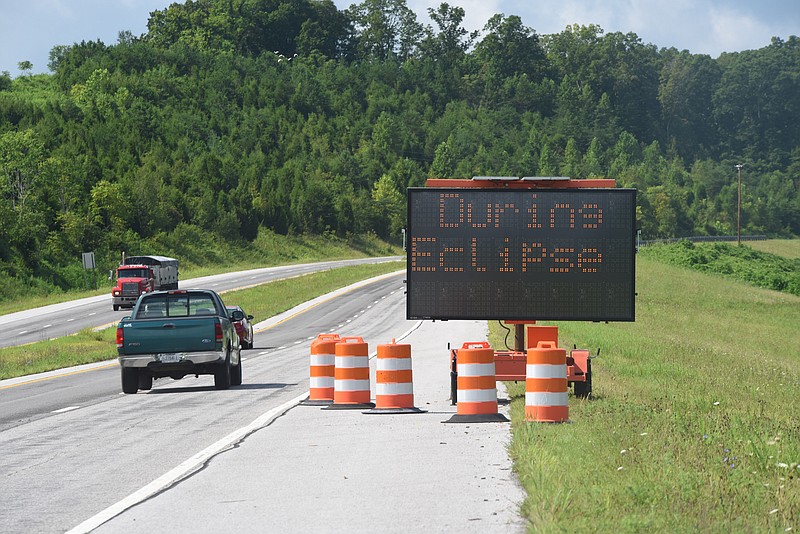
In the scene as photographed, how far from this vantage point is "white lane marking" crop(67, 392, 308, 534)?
30.3 ft

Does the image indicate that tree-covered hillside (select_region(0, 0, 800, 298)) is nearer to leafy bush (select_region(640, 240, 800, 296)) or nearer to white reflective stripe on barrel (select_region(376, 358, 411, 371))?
leafy bush (select_region(640, 240, 800, 296))

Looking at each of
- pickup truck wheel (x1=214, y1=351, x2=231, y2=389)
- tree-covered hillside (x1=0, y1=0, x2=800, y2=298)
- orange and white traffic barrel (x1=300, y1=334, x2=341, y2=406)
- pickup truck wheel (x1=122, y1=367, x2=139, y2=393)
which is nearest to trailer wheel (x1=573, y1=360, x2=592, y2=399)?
orange and white traffic barrel (x1=300, y1=334, x2=341, y2=406)

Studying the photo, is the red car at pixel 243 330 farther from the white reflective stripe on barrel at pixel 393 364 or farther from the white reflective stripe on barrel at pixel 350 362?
the white reflective stripe on barrel at pixel 393 364

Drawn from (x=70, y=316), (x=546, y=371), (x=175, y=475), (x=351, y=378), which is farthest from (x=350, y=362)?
(x=70, y=316)

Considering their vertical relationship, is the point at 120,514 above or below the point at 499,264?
below

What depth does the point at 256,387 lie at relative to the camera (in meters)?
23.1

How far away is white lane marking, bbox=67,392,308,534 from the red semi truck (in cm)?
4708

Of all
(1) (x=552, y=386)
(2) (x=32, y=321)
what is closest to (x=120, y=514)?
(1) (x=552, y=386)

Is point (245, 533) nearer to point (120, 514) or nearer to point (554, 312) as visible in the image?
point (120, 514)

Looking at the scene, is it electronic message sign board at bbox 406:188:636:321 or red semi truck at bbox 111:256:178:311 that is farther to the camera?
red semi truck at bbox 111:256:178:311

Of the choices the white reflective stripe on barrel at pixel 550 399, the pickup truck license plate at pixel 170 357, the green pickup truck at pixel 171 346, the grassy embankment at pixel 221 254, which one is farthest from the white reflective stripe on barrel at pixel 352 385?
the grassy embankment at pixel 221 254

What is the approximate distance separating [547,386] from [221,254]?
9844 centimetres

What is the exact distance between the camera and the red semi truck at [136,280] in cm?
6250

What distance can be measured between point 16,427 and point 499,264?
702cm
